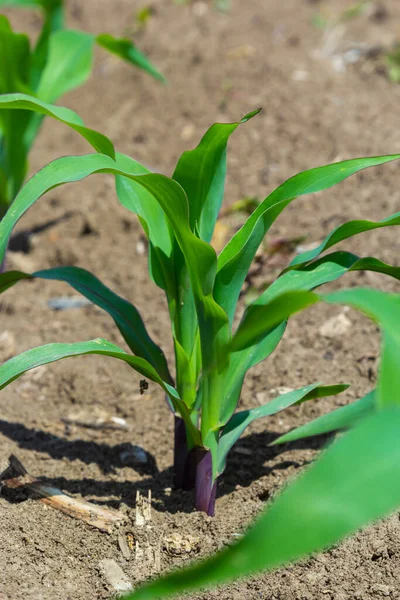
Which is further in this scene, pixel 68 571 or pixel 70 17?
pixel 70 17

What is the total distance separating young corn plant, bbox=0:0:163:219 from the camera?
2.49 m

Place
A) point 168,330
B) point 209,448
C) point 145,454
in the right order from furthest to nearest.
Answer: point 168,330 → point 145,454 → point 209,448

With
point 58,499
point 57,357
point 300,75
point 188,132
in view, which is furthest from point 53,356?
point 300,75

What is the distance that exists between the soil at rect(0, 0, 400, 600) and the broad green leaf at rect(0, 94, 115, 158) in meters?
0.74

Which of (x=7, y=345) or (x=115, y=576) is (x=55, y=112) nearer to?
(x=115, y=576)

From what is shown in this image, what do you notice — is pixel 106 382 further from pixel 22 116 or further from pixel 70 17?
pixel 70 17

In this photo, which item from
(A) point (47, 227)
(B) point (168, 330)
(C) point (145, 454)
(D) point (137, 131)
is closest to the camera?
(C) point (145, 454)

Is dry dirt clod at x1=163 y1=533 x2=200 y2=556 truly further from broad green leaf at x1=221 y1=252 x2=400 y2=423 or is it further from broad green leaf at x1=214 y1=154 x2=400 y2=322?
broad green leaf at x1=214 y1=154 x2=400 y2=322

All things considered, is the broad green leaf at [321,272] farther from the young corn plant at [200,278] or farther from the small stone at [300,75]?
the small stone at [300,75]

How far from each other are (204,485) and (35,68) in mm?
1748

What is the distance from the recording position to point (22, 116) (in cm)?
252

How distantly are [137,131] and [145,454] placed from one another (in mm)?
2182

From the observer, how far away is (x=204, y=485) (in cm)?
151

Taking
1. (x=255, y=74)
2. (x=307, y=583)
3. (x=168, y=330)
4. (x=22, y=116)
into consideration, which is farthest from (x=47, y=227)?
(x=307, y=583)
